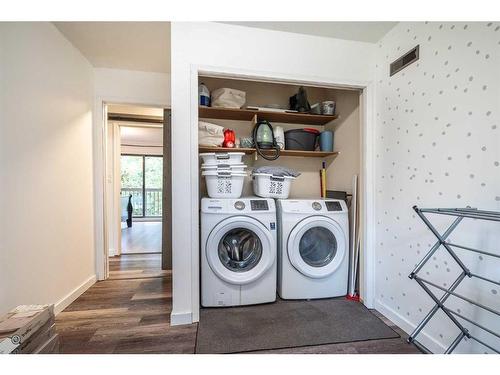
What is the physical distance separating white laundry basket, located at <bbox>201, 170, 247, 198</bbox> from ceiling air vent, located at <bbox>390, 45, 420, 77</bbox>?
1.38 metres

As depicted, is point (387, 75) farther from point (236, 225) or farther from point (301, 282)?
point (301, 282)

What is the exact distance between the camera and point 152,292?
7.12 ft

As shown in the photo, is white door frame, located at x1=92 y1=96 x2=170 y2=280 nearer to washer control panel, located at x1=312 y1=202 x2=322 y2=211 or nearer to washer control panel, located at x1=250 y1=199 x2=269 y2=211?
washer control panel, located at x1=250 y1=199 x2=269 y2=211

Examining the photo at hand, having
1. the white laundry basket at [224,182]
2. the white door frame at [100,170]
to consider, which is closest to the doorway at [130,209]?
the white door frame at [100,170]

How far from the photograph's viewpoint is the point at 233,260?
198cm

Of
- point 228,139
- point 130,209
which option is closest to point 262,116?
point 228,139

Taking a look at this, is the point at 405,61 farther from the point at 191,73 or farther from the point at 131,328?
the point at 131,328

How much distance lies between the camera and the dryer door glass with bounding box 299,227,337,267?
6.74 feet

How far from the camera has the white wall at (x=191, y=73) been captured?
5.20 ft

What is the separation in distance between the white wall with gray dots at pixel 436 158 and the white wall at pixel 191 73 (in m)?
0.71

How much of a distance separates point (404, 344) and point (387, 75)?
1.90 metres

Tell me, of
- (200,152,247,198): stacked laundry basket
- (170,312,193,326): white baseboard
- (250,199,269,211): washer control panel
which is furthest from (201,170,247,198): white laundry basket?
(170,312,193,326): white baseboard

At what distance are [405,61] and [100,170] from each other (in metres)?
2.93
